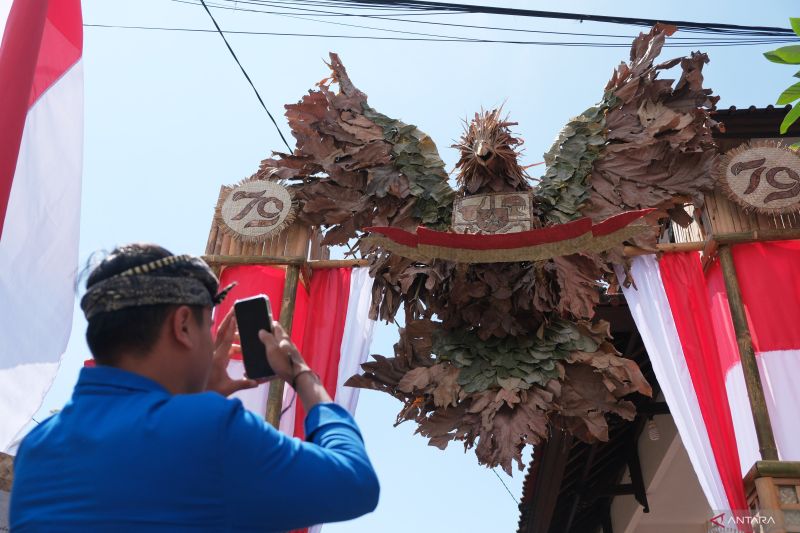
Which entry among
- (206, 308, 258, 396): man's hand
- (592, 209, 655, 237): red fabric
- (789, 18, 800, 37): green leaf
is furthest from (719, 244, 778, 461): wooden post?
(206, 308, 258, 396): man's hand

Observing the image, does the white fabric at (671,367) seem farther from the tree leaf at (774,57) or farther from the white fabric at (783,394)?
the tree leaf at (774,57)

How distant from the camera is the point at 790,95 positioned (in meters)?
3.34

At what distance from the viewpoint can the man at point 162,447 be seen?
1.05 meters

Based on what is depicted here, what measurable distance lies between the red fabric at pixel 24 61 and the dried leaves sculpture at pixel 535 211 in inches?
65.3

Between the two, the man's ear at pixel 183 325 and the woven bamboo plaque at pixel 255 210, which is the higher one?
the woven bamboo plaque at pixel 255 210

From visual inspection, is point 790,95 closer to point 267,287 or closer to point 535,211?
point 535,211

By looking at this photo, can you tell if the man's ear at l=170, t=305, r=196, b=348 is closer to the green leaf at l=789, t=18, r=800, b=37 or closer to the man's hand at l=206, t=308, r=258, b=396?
the man's hand at l=206, t=308, r=258, b=396

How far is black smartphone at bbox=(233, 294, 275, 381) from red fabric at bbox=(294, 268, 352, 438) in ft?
9.81

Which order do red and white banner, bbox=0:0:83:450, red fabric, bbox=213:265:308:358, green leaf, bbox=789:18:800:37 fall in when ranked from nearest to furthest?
1. red and white banner, bbox=0:0:83:450
2. green leaf, bbox=789:18:800:37
3. red fabric, bbox=213:265:308:358

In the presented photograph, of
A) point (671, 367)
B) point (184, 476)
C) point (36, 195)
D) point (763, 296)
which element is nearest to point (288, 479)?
point (184, 476)

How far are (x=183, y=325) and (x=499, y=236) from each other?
9.63 ft

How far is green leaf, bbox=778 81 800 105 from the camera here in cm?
333

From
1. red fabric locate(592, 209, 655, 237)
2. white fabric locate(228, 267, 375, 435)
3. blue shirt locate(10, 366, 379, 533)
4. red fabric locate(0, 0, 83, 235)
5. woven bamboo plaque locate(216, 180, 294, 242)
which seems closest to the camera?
blue shirt locate(10, 366, 379, 533)

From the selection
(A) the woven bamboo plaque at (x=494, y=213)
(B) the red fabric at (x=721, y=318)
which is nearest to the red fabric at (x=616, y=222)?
(A) the woven bamboo plaque at (x=494, y=213)
